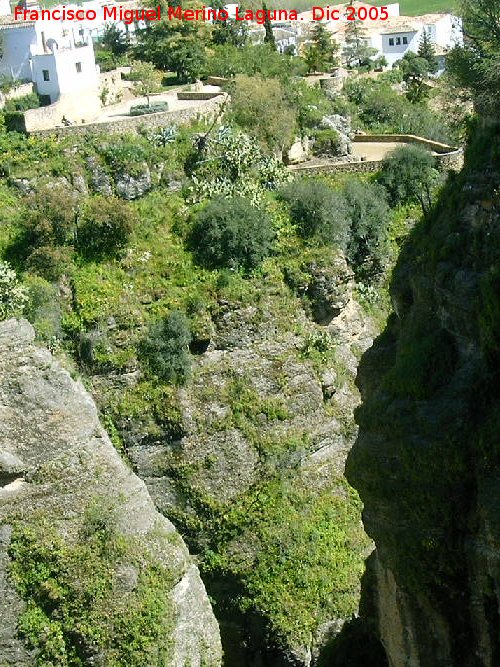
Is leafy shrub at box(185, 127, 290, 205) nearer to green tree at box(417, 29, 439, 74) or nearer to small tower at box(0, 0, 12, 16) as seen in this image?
small tower at box(0, 0, 12, 16)

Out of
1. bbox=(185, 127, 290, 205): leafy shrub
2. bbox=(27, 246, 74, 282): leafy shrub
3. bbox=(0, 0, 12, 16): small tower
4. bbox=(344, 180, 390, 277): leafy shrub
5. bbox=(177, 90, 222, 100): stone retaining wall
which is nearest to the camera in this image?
bbox=(27, 246, 74, 282): leafy shrub

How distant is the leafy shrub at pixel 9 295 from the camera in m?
23.1

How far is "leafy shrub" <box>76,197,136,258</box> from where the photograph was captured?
26.6 meters

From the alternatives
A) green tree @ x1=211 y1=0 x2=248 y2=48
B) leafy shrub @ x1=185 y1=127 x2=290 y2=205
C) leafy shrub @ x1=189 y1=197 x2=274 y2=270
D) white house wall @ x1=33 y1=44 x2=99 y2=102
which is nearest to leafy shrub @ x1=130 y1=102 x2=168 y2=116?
leafy shrub @ x1=185 y1=127 x2=290 y2=205

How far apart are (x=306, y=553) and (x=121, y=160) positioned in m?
12.0

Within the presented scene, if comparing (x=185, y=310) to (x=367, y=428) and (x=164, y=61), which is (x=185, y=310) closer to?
(x=367, y=428)

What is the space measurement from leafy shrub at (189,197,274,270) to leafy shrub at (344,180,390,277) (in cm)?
297

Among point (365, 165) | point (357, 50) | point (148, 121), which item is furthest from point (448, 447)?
point (357, 50)

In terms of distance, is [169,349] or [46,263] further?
[46,263]

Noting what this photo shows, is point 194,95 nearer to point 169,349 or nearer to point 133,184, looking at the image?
point 133,184

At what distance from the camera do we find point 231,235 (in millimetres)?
26641

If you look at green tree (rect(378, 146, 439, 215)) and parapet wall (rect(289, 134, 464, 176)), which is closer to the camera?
green tree (rect(378, 146, 439, 215))

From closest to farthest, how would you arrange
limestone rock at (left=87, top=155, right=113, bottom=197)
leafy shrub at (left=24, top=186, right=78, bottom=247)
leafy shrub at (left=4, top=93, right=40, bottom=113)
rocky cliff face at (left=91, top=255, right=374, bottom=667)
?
rocky cliff face at (left=91, top=255, right=374, bottom=667) → leafy shrub at (left=24, top=186, right=78, bottom=247) → limestone rock at (left=87, top=155, right=113, bottom=197) → leafy shrub at (left=4, top=93, right=40, bottom=113)

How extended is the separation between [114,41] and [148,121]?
534 inches
